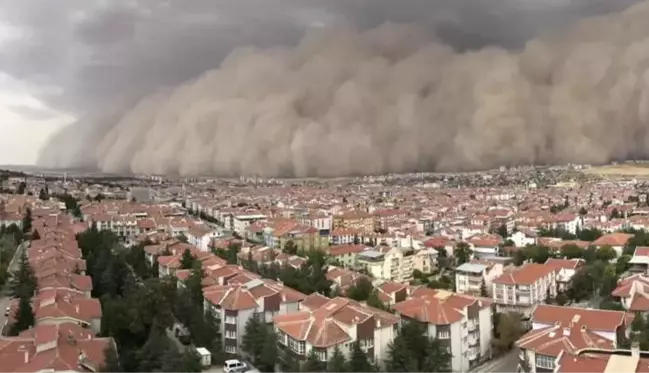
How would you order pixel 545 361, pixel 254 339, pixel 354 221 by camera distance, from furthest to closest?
pixel 354 221 < pixel 254 339 < pixel 545 361

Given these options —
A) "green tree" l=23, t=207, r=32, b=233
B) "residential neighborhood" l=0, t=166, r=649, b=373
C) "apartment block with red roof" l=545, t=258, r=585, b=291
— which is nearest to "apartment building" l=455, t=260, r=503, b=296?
"residential neighborhood" l=0, t=166, r=649, b=373

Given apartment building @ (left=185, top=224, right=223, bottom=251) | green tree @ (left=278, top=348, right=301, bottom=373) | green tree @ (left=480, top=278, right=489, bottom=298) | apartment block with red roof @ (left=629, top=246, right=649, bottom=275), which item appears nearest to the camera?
green tree @ (left=278, top=348, right=301, bottom=373)

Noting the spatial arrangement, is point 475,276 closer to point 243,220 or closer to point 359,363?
point 359,363

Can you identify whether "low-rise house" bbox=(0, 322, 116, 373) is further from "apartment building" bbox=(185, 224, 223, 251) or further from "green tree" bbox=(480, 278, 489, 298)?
"apartment building" bbox=(185, 224, 223, 251)

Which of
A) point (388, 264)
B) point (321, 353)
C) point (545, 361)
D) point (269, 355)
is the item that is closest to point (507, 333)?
point (545, 361)

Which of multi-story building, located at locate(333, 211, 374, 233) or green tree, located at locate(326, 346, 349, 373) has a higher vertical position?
multi-story building, located at locate(333, 211, 374, 233)
